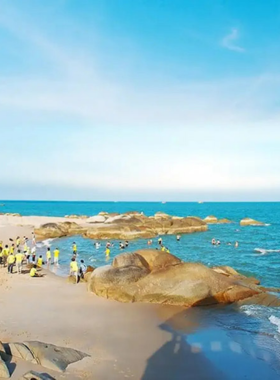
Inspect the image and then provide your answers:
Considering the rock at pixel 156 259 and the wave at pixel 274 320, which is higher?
the rock at pixel 156 259

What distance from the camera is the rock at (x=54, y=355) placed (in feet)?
36.1

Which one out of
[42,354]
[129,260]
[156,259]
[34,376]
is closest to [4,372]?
[34,376]

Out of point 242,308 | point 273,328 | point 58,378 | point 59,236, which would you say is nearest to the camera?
point 58,378

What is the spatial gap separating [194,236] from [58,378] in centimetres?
5308

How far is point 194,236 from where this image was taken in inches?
2451

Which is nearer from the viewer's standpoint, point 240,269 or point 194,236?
point 240,269

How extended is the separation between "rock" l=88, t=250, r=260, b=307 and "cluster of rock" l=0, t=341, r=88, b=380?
7666 mm

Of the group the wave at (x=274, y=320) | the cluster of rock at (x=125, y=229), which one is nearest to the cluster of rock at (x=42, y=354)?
the wave at (x=274, y=320)

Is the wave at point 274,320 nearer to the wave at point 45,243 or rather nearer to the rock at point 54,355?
the rock at point 54,355

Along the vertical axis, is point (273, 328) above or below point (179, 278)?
below

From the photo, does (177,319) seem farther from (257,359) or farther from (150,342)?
(257,359)

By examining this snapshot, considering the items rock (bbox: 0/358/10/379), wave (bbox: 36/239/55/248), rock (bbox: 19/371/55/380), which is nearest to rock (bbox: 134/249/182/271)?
rock (bbox: 0/358/10/379)

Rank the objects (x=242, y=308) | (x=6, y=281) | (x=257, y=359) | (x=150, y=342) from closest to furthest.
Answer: (x=257, y=359)
(x=150, y=342)
(x=242, y=308)
(x=6, y=281)

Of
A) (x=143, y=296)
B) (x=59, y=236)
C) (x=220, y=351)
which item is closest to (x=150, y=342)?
(x=220, y=351)
